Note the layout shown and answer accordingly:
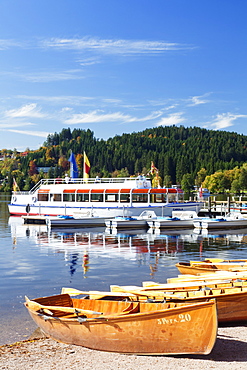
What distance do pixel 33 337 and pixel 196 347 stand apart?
4785mm

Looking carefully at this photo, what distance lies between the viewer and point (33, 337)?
40.4ft

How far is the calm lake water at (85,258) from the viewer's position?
18.1 meters

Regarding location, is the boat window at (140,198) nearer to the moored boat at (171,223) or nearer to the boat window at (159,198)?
the boat window at (159,198)

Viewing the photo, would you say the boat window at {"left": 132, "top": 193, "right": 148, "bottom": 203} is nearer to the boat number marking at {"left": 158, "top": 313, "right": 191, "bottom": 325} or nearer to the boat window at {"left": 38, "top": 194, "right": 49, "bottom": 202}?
the boat window at {"left": 38, "top": 194, "right": 49, "bottom": 202}

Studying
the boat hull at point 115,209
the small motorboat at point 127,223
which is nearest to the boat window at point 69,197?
the boat hull at point 115,209

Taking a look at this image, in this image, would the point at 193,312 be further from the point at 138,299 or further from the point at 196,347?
the point at 138,299

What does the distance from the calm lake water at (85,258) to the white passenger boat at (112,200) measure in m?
9.90

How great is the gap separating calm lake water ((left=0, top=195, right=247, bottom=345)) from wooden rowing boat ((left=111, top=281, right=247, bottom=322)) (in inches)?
146

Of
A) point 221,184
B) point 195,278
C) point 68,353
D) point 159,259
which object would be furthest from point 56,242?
point 221,184

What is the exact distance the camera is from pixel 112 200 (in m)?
60.2

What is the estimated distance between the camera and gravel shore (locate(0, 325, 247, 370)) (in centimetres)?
995

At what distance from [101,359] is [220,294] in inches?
154

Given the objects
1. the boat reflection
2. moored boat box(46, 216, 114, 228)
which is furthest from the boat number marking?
moored boat box(46, 216, 114, 228)

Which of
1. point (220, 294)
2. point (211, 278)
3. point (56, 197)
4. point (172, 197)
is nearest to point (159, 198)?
point (172, 197)
